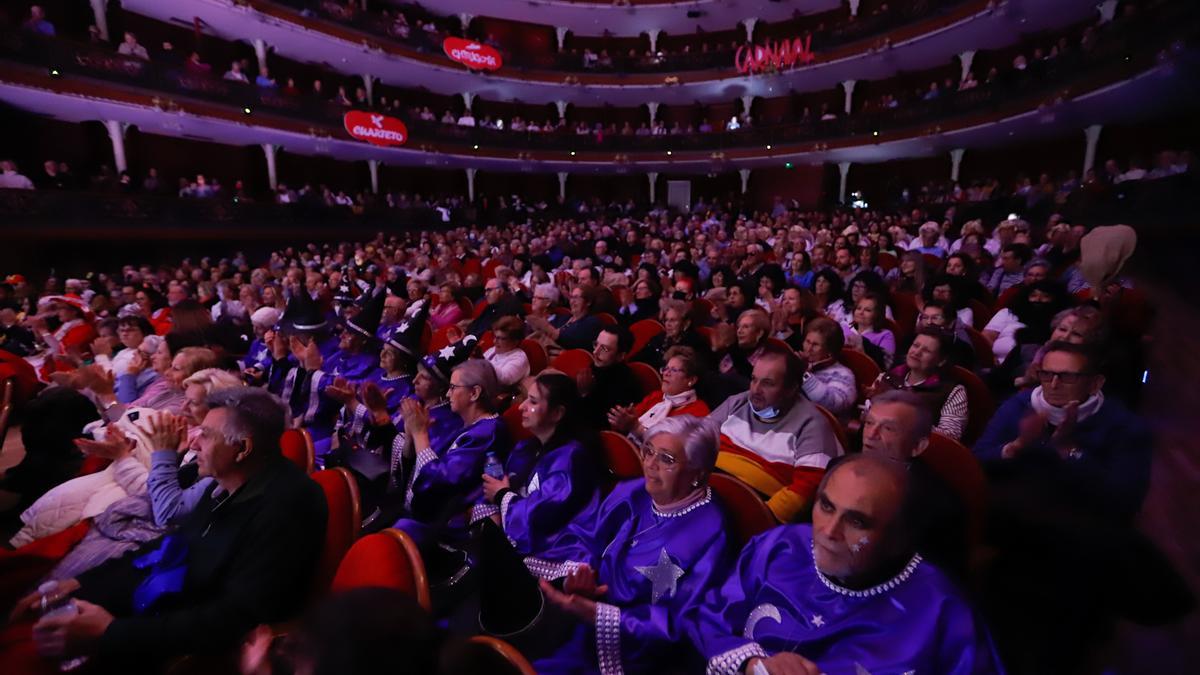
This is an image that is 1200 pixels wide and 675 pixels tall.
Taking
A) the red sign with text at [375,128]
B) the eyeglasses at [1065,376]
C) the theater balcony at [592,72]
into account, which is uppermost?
the theater balcony at [592,72]

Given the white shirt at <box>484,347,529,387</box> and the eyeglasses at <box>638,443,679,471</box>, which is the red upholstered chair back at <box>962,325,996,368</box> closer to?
the white shirt at <box>484,347,529,387</box>

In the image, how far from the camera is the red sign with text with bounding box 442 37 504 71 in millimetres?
18453

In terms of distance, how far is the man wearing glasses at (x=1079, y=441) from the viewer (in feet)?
5.98

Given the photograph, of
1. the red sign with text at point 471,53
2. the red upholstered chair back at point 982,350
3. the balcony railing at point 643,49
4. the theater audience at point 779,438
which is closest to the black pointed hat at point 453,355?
the theater audience at point 779,438

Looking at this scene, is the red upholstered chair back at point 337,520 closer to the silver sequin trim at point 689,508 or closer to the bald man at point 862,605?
the silver sequin trim at point 689,508

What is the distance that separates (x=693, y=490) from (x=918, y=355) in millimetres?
1593

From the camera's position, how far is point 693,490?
186 centimetres

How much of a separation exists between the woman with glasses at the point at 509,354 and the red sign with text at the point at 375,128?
49.5 feet

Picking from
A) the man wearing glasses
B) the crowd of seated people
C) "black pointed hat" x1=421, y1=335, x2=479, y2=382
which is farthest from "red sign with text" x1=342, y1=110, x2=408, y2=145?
the man wearing glasses

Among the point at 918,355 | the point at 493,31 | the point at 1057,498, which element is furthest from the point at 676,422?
the point at 493,31

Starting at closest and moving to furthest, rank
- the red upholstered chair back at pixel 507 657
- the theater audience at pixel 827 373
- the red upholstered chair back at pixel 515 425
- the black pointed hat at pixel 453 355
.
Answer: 1. the red upholstered chair back at pixel 507 657
2. the red upholstered chair back at pixel 515 425
3. the theater audience at pixel 827 373
4. the black pointed hat at pixel 453 355

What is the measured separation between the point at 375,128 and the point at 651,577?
17.9m

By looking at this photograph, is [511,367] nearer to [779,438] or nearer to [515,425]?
[515,425]

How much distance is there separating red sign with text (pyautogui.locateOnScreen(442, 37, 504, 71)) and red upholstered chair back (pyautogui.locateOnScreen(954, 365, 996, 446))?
19.1 m
